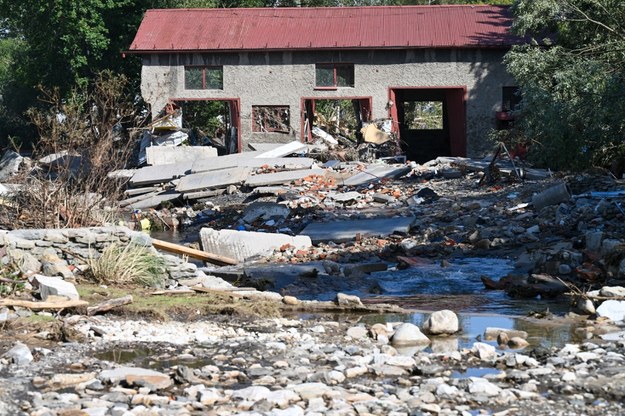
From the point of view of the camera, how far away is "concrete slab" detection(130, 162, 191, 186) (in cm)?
2680

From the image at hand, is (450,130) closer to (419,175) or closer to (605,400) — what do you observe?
(419,175)

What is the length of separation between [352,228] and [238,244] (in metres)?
2.70

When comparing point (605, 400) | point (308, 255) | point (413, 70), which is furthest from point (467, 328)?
point (413, 70)

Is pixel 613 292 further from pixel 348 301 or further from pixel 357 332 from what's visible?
pixel 357 332

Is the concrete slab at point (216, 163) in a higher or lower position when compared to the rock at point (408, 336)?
lower

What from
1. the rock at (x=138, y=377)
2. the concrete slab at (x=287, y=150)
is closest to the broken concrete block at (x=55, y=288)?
the rock at (x=138, y=377)

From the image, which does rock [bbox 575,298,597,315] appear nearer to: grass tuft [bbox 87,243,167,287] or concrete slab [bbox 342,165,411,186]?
grass tuft [bbox 87,243,167,287]

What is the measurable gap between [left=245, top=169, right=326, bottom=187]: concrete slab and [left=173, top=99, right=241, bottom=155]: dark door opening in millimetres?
7436

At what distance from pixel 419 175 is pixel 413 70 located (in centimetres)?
814

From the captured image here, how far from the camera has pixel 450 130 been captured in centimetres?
3312

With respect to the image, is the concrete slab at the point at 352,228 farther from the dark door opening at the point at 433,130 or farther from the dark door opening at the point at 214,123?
the dark door opening at the point at 214,123

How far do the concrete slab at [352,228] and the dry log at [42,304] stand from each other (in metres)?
7.96

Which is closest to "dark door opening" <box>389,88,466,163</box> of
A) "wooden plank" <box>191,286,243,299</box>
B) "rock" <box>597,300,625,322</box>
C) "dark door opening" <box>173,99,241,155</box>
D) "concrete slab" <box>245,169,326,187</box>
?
"dark door opening" <box>173,99,241,155</box>

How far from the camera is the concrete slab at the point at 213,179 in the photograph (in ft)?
81.9
